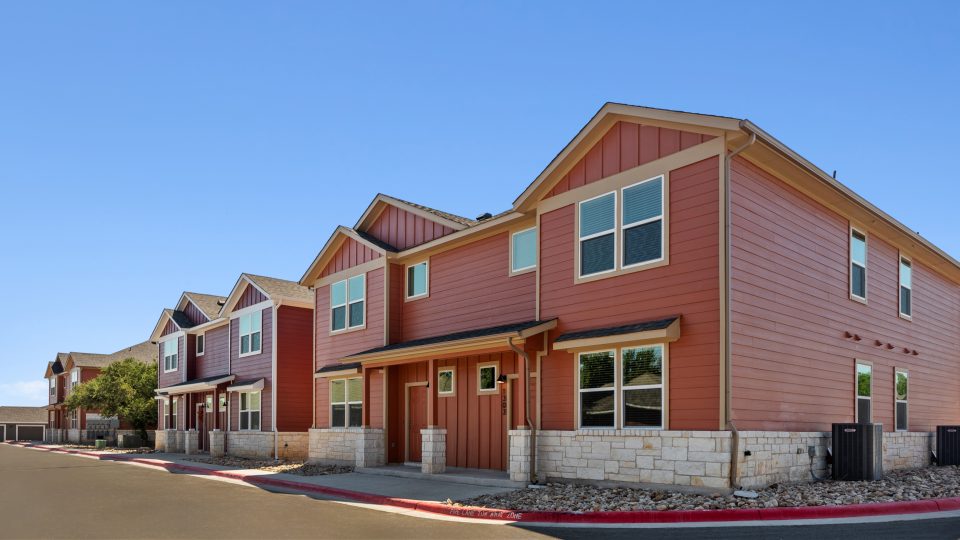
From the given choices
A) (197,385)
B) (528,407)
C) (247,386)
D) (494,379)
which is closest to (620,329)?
(528,407)

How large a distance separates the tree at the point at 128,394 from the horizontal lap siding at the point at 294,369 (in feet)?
62.1

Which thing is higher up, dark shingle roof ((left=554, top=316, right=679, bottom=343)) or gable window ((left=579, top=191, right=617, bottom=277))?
gable window ((left=579, top=191, right=617, bottom=277))

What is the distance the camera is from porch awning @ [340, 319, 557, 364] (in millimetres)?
15961

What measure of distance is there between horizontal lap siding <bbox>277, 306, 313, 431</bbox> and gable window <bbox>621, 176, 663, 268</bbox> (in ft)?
58.9

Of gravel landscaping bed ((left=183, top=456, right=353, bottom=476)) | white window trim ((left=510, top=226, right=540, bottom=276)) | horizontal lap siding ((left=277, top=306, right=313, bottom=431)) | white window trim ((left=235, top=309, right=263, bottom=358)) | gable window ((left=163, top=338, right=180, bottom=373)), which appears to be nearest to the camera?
white window trim ((left=510, top=226, right=540, bottom=276))

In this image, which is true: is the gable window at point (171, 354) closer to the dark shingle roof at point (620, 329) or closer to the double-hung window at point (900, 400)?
the dark shingle roof at point (620, 329)

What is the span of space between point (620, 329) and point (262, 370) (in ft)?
63.8

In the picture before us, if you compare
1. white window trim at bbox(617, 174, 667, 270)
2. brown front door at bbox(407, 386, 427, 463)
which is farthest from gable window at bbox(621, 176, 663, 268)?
brown front door at bbox(407, 386, 427, 463)

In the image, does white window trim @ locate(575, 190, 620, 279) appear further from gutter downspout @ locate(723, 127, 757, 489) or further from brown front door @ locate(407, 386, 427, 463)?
brown front door @ locate(407, 386, 427, 463)

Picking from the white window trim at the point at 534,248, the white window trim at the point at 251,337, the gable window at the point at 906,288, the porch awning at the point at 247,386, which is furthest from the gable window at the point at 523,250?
the white window trim at the point at 251,337

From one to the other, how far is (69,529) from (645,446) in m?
9.47

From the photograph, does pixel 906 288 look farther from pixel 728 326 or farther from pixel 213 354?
pixel 213 354

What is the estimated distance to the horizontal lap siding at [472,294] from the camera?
18.5 metres

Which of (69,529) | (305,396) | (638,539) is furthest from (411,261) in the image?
(638,539)
